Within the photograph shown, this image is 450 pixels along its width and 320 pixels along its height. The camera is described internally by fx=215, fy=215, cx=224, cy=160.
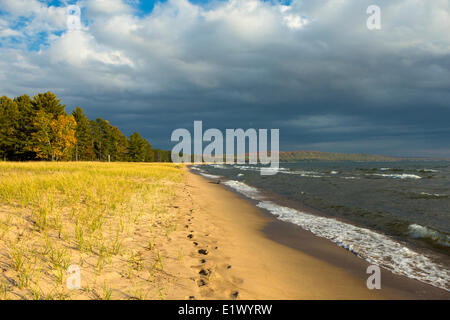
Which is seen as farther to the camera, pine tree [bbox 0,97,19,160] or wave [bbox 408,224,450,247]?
pine tree [bbox 0,97,19,160]

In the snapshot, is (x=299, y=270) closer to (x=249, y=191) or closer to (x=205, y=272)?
(x=205, y=272)

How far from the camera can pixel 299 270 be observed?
5.07 meters

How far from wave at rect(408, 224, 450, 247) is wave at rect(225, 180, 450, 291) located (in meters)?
1.34

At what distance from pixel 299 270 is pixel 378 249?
11.8ft

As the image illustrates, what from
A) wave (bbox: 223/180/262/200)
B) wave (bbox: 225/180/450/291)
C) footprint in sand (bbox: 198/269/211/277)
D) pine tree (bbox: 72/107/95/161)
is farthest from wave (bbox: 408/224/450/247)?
pine tree (bbox: 72/107/95/161)

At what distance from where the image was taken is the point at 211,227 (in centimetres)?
802

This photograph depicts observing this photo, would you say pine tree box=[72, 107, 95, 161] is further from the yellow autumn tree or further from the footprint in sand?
the footprint in sand

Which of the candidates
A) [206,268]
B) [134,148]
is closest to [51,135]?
[134,148]

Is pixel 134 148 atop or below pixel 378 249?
atop

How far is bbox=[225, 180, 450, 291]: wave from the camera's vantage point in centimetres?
534

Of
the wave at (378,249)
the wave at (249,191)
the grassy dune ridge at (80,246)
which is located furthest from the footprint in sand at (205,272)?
the wave at (249,191)
